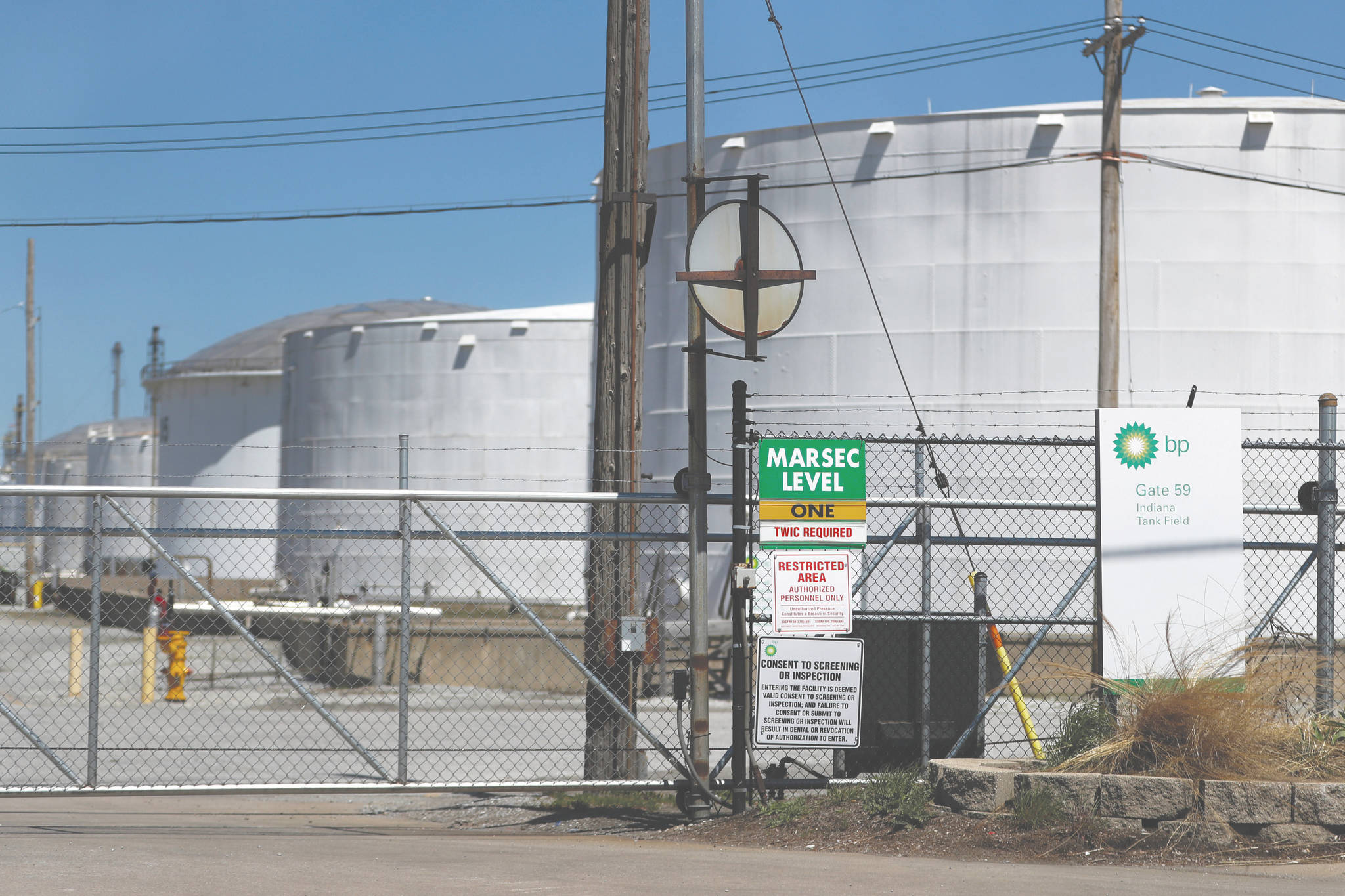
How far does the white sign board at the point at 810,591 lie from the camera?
24.1 ft

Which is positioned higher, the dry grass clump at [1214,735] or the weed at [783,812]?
the dry grass clump at [1214,735]

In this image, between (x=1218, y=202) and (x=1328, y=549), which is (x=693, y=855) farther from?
(x=1218, y=202)

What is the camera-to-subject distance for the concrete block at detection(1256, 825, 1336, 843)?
653cm

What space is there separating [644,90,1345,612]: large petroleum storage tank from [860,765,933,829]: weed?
40.1ft

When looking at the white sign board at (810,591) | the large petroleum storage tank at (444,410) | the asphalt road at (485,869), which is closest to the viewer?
the asphalt road at (485,869)

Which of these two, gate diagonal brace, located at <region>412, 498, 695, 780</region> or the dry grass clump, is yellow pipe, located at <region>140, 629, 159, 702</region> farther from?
the dry grass clump

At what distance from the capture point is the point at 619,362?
344 inches

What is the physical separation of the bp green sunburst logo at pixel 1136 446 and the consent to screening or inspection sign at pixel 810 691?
196cm

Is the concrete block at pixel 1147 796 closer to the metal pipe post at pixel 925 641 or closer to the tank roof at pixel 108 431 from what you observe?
Result: the metal pipe post at pixel 925 641

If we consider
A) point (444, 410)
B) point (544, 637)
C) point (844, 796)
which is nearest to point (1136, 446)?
point (844, 796)

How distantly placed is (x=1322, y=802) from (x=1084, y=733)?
3.93 ft

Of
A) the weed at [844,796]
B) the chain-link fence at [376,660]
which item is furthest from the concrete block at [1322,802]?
the chain-link fence at [376,660]

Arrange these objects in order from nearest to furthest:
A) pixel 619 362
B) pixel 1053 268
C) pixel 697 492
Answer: pixel 697 492
pixel 619 362
pixel 1053 268

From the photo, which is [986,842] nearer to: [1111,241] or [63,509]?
[1111,241]
